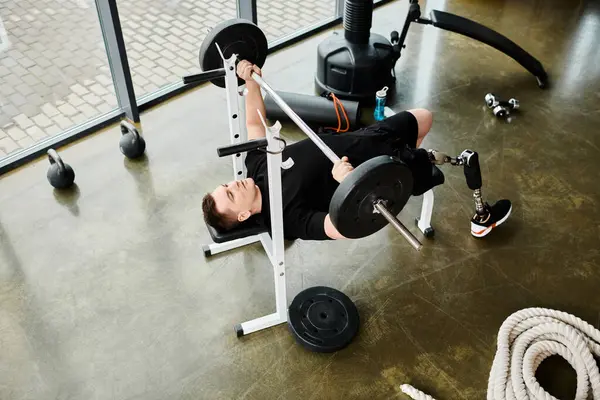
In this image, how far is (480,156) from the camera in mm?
3006

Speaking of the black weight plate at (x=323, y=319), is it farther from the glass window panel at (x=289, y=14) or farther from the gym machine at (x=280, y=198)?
the glass window panel at (x=289, y=14)

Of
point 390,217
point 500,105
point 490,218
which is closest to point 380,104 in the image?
point 500,105

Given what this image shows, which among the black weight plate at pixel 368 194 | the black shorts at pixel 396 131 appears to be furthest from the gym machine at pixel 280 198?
the black shorts at pixel 396 131

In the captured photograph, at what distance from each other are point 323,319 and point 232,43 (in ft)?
3.80

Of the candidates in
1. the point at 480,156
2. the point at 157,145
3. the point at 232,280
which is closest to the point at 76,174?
the point at 157,145

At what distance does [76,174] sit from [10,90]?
1.81 feet

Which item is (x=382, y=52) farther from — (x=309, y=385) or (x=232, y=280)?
(x=309, y=385)

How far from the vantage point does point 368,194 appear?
1568 millimetres

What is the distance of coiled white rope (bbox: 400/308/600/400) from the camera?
1918 millimetres

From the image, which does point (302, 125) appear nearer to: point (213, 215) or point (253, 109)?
point (213, 215)

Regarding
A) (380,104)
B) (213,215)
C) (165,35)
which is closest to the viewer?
(213,215)

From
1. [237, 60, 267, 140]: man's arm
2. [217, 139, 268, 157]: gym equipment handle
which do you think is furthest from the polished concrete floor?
[217, 139, 268, 157]: gym equipment handle

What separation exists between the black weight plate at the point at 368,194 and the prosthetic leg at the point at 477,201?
0.70 metres

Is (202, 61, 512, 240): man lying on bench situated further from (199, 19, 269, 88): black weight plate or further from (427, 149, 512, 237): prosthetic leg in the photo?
(199, 19, 269, 88): black weight plate
